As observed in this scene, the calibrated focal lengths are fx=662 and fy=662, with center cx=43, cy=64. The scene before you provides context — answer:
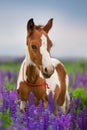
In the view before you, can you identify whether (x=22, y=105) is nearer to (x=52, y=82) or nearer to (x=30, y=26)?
(x=52, y=82)

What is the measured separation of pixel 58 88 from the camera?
30.6 ft

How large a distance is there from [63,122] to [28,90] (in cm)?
192

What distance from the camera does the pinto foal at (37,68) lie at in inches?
319

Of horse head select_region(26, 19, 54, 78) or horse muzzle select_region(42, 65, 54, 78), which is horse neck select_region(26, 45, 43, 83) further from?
horse muzzle select_region(42, 65, 54, 78)

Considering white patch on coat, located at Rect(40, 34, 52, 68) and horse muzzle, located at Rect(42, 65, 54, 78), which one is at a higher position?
white patch on coat, located at Rect(40, 34, 52, 68)

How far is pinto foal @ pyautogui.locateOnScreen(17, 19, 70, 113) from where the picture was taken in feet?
26.6

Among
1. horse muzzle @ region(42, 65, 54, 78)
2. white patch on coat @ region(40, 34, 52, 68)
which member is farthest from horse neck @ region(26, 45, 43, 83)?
horse muzzle @ region(42, 65, 54, 78)

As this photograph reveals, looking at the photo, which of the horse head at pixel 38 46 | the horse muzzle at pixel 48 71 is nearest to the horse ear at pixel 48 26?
the horse head at pixel 38 46

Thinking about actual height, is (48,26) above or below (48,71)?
above

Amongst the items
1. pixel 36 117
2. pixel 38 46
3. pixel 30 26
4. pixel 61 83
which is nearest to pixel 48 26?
pixel 30 26

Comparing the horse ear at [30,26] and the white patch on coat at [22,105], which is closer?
the horse ear at [30,26]

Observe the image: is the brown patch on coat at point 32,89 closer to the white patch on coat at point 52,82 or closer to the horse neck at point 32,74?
the horse neck at point 32,74

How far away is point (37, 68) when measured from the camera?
841cm

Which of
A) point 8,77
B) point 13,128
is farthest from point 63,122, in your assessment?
point 8,77
